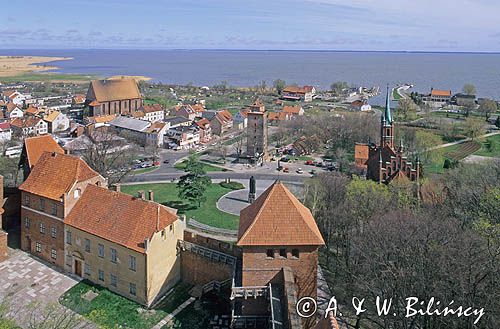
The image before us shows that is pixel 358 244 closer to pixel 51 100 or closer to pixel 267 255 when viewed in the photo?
pixel 267 255

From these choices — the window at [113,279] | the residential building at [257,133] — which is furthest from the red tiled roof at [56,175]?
the residential building at [257,133]

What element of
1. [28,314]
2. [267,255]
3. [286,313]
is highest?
[267,255]

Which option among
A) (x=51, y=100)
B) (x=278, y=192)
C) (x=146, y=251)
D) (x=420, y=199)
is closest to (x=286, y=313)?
(x=278, y=192)

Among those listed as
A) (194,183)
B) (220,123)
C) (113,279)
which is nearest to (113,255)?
(113,279)

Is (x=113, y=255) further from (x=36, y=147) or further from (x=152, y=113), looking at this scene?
(x=152, y=113)

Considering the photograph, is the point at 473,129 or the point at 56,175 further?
the point at 473,129

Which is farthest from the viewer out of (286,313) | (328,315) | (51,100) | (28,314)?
(51,100)
